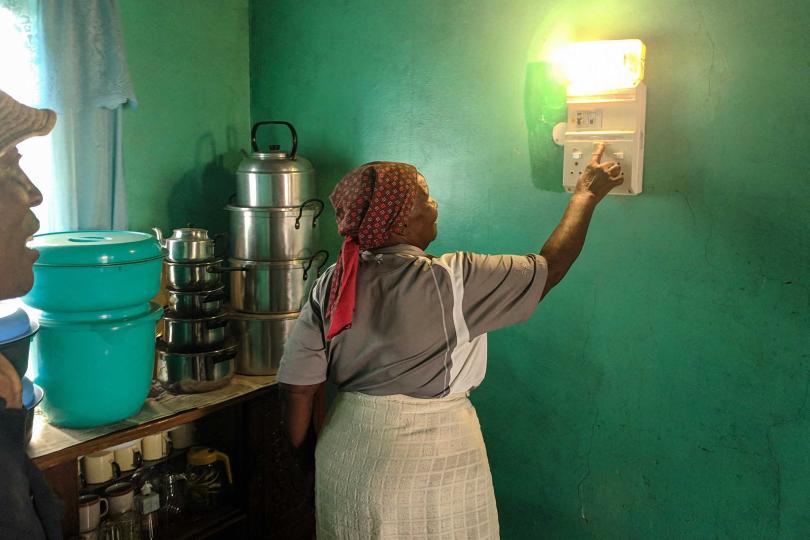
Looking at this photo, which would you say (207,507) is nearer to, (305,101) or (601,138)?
(305,101)

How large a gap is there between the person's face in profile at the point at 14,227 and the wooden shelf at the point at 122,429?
82 centimetres

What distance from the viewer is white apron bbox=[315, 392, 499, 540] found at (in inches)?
58.1

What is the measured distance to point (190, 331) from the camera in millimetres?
1994

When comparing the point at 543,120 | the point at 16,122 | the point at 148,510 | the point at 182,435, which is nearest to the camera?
the point at 16,122

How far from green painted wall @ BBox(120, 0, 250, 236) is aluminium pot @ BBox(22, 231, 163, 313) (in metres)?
0.55

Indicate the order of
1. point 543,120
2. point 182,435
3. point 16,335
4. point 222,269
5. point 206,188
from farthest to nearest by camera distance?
point 206,188 < point 182,435 < point 222,269 < point 543,120 < point 16,335

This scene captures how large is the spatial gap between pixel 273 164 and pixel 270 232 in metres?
0.21

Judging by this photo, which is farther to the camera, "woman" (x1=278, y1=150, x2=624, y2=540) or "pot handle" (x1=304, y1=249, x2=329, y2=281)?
"pot handle" (x1=304, y1=249, x2=329, y2=281)

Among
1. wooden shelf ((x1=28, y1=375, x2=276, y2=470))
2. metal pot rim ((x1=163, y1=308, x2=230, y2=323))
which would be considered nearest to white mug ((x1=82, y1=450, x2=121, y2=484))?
wooden shelf ((x1=28, y1=375, x2=276, y2=470))

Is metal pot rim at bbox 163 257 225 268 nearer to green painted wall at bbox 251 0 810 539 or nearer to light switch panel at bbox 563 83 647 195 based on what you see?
green painted wall at bbox 251 0 810 539

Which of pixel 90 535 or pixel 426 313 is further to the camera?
pixel 90 535

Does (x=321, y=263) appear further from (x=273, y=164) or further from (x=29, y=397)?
(x=29, y=397)

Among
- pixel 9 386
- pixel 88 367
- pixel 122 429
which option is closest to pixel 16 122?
pixel 9 386

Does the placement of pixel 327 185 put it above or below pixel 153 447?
above
